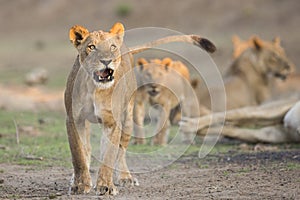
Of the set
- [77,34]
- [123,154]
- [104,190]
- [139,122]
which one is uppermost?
[77,34]

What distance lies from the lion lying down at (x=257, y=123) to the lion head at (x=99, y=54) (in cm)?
283

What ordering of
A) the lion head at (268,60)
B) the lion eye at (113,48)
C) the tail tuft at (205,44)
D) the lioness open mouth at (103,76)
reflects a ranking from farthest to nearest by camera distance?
the lion head at (268,60)
the tail tuft at (205,44)
the lion eye at (113,48)
the lioness open mouth at (103,76)

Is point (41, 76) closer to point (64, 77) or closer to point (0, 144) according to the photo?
point (64, 77)

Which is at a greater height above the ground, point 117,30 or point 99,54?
point 117,30

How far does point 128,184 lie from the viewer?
5.45 m

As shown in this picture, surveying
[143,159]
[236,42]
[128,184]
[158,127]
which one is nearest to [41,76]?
[236,42]

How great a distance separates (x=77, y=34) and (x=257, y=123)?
3559mm

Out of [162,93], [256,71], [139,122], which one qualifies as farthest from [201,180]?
[256,71]

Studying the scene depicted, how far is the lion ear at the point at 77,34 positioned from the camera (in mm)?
4945

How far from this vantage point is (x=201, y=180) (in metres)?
5.41

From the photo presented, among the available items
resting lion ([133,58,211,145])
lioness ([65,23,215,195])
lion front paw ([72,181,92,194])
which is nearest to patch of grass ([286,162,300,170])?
lioness ([65,23,215,195])

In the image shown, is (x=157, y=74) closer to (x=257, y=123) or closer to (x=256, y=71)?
(x=257, y=123)

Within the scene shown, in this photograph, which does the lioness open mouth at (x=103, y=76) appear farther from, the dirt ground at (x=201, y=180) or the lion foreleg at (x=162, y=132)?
the lion foreleg at (x=162, y=132)

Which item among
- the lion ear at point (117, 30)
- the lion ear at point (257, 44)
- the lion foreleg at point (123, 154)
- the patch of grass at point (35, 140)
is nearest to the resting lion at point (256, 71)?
the lion ear at point (257, 44)
